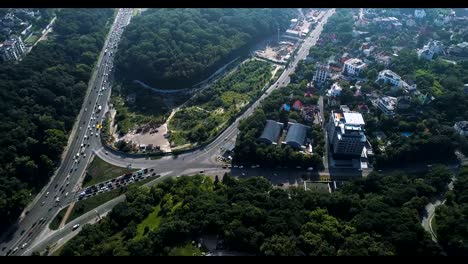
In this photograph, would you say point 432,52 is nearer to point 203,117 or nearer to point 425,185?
point 425,185

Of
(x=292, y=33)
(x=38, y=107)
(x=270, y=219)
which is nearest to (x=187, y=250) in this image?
(x=270, y=219)

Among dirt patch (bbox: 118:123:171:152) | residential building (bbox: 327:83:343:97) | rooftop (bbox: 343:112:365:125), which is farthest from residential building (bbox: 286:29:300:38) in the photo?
dirt patch (bbox: 118:123:171:152)

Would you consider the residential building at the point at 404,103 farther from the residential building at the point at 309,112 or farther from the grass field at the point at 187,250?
the grass field at the point at 187,250

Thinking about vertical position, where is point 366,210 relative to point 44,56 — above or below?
below

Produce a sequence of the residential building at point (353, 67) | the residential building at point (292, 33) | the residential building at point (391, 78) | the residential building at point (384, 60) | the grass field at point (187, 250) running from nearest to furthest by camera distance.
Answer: the grass field at point (187, 250) < the residential building at point (391, 78) < the residential building at point (353, 67) < the residential building at point (384, 60) < the residential building at point (292, 33)

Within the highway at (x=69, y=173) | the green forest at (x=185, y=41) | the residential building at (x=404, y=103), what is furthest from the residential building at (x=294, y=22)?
the highway at (x=69, y=173)

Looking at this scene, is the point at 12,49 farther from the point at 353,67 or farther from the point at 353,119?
the point at 353,67
